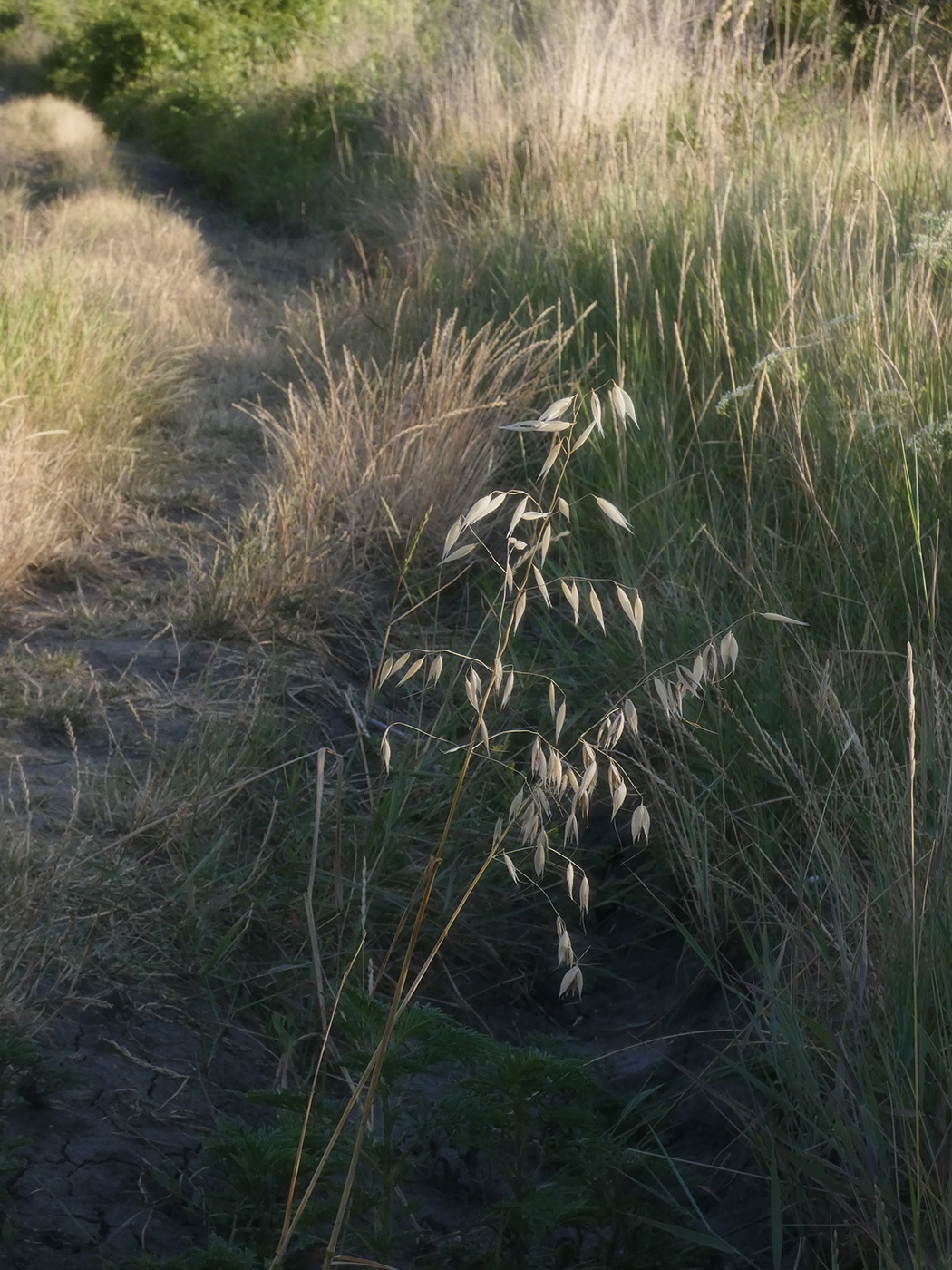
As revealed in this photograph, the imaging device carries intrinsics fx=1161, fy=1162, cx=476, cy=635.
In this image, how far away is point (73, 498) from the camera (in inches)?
148

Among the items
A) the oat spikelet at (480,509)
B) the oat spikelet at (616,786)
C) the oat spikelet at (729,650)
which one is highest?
the oat spikelet at (480,509)

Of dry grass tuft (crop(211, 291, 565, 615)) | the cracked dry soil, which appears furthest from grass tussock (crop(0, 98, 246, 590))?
the cracked dry soil

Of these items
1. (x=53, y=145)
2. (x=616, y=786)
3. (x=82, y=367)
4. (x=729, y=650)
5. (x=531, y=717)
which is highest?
(x=729, y=650)

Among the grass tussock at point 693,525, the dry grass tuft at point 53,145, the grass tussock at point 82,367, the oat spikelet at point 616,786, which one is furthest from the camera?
the dry grass tuft at point 53,145

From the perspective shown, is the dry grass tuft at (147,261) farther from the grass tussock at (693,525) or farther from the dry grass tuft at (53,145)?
the dry grass tuft at (53,145)

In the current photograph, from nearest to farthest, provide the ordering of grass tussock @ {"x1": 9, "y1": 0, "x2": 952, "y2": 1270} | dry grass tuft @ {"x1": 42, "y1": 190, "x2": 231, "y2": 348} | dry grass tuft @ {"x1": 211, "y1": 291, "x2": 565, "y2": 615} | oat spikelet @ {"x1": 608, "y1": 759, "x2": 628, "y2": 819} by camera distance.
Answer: oat spikelet @ {"x1": 608, "y1": 759, "x2": 628, "y2": 819} → grass tussock @ {"x1": 9, "y1": 0, "x2": 952, "y2": 1270} → dry grass tuft @ {"x1": 211, "y1": 291, "x2": 565, "y2": 615} → dry grass tuft @ {"x1": 42, "y1": 190, "x2": 231, "y2": 348}

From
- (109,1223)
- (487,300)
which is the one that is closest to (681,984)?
(109,1223)

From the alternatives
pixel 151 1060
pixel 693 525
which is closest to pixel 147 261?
pixel 693 525

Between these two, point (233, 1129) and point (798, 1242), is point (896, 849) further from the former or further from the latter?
point (233, 1129)

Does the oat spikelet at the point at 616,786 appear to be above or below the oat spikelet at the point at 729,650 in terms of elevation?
below

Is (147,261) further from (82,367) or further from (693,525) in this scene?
(693,525)

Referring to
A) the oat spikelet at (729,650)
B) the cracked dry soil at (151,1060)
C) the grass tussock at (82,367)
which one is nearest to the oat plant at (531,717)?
the oat spikelet at (729,650)

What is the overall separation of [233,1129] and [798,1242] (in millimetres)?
699

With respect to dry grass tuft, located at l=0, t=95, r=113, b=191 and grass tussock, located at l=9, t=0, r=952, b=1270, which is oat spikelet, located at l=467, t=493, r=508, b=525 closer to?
grass tussock, located at l=9, t=0, r=952, b=1270
